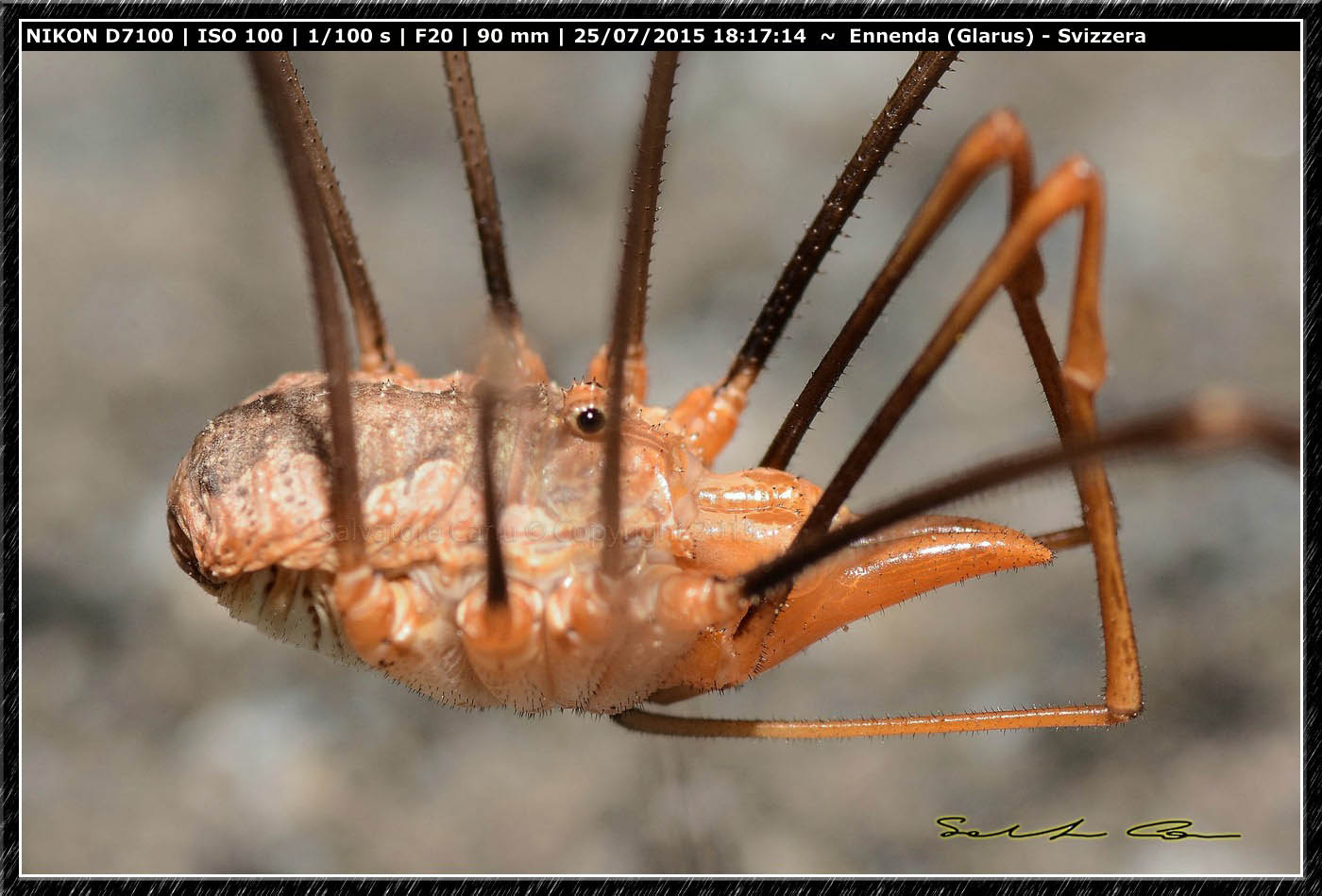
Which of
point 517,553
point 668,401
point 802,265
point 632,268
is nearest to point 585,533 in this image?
point 517,553

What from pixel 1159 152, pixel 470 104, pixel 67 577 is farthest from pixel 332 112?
pixel 1159 152

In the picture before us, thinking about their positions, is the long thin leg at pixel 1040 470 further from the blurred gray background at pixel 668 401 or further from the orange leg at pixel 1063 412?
the blurred gray background at pixel 668 401

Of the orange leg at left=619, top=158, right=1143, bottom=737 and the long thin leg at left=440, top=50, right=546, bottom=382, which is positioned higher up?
the long thin leg at left=440, top=50, right=546, bottom=382

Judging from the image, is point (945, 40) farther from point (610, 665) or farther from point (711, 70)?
point (711, 70)

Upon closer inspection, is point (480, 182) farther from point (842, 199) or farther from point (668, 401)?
point (668, 401)

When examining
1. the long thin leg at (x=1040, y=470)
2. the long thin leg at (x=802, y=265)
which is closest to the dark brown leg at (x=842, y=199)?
the long thin leg at (x=802, y=265)

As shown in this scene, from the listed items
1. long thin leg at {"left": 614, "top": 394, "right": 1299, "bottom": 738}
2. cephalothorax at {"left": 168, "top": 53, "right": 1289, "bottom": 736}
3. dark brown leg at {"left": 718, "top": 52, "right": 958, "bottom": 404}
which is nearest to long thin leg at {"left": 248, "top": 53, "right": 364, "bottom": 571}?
cephalothorax at {"left": 168, "top": 53, "right": 1289, "bottom": 736}

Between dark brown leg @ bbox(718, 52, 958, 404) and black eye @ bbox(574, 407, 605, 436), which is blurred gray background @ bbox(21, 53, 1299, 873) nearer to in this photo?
dark brown leg @ bbox(718, 52, 958, 404)
